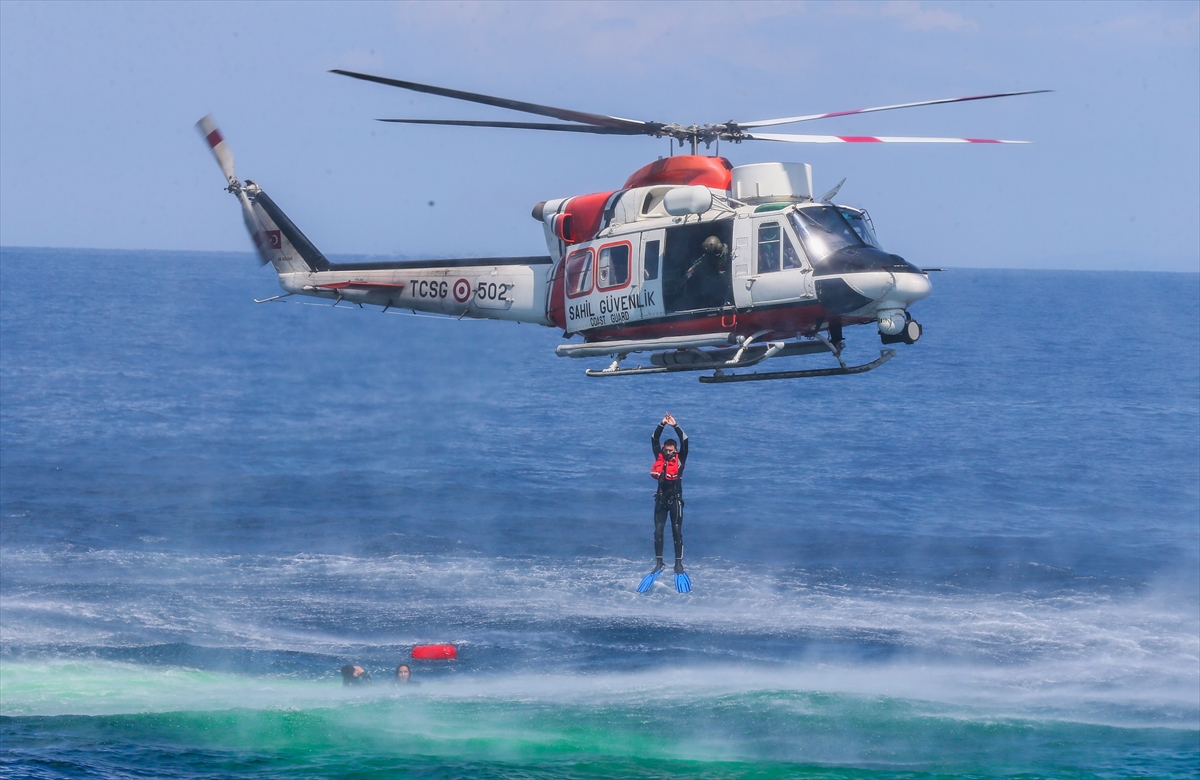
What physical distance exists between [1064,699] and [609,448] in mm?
42989

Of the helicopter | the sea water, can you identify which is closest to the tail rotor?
the sea water

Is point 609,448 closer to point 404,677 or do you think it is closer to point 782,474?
point 782,474

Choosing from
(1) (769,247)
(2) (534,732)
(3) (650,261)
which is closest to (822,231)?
(1) (769,247)

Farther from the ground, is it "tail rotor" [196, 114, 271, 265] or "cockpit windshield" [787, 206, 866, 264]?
"tail rotor" [196, 114, 271, 265]

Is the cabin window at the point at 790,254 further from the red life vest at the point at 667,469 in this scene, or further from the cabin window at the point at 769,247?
the red life vest at the point at 667,469

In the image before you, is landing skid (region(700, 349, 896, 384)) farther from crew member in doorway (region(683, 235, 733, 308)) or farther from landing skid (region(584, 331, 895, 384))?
crew member in doorway (region(683, 235, 733, 308))

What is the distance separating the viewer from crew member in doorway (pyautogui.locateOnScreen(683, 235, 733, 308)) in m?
22.9

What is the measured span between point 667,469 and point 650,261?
4846mm

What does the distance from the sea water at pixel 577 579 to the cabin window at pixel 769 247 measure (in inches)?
743

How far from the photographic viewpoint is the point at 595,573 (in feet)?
196

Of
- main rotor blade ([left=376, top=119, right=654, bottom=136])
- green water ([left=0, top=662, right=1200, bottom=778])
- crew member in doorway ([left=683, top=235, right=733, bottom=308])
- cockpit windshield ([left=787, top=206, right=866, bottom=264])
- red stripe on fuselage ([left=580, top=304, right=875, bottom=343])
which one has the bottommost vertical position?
green water ([left=0, top=662, right=1200, bottom=778])

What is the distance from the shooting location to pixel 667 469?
26.1m

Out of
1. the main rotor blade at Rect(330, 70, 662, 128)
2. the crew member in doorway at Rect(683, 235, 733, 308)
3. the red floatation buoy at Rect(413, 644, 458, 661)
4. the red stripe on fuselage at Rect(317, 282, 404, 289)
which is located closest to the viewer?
the main rotor blade at Rect(330, 70, 662, 128)

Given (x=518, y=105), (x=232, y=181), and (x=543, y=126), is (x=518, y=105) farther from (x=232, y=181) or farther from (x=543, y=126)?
(x=232, y=181)
